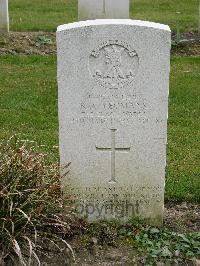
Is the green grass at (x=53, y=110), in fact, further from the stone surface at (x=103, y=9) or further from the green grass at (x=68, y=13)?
the green grass at (x=68, y=13)

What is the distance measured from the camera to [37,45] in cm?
1111

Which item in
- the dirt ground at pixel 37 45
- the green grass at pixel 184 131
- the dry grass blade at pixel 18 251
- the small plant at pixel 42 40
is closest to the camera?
the dry grass blade at pixel 18 251

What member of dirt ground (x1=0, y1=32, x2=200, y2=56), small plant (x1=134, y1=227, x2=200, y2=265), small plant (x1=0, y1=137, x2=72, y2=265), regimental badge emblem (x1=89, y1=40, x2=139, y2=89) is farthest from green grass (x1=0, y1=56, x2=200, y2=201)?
regimental badge emblem (x1=89, y1=40, x2=139, y2=89)

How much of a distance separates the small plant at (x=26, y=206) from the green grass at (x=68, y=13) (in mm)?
7895

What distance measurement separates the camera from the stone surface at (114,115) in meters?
4.59

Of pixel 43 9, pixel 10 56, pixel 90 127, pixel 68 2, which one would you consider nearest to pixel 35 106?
pixel 10 56

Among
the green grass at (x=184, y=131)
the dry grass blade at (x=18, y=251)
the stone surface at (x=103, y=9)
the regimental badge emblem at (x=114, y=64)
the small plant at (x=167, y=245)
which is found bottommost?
the small plant at (x=167, y=245)

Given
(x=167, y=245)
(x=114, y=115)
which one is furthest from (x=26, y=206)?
(x=167, y=245)

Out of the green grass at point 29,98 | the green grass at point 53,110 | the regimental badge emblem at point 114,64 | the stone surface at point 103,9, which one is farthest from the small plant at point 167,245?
the stone surface at point 103,9

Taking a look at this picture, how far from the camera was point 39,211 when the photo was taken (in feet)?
14.9

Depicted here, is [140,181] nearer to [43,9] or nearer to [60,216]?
[60,216]

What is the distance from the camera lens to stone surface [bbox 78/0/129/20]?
11.9 metres

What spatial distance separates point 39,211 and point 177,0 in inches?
A: 489

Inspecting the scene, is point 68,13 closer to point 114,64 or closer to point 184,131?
point 184,131
